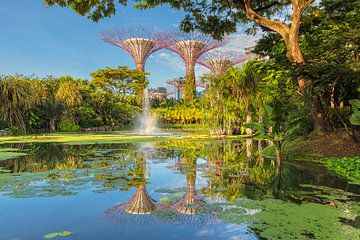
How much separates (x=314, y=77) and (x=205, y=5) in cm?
493

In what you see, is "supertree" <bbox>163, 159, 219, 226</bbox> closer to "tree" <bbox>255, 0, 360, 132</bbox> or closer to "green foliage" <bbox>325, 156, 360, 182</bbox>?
"green foliage" <bbox>325, 156, 360, 182</bbox>

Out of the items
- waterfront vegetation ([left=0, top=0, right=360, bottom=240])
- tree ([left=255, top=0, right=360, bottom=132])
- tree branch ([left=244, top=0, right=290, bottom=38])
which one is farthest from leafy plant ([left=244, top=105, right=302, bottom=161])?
tree branch ([left=244, top=0, right=290, bottom=38])

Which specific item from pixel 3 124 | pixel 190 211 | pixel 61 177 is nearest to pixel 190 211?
pixel 190 211

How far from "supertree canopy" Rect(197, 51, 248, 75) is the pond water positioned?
37452 mm

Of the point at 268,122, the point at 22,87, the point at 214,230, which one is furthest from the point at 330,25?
the point at 22,87

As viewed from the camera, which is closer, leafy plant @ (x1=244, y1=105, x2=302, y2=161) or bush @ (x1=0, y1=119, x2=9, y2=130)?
leafy plant @ (x1=244, y1=105, x2=302, y2=161)

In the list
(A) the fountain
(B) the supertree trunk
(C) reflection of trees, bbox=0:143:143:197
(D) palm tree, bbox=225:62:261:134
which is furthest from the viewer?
(B) the supertree trunk

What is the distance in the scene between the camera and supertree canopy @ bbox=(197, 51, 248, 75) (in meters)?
42.3

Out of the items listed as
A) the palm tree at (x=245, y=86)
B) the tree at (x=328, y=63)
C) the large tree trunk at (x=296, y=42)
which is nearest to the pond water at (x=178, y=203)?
the tree at (x=328, y=63)

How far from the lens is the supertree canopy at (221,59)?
139 feet

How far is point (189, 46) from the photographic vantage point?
3947 cm

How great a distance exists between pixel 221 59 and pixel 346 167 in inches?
1495

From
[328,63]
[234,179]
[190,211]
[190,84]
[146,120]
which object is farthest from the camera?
[190,84]

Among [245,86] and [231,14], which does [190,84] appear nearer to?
[245,86]
